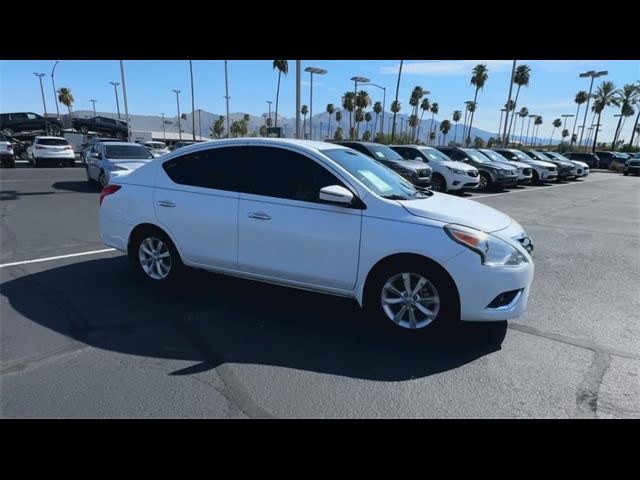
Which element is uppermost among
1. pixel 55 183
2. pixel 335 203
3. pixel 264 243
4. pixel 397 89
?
pixel 397 89

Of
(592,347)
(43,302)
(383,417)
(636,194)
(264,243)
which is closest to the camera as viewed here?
(383,417)

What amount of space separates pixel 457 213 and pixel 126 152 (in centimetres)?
1263

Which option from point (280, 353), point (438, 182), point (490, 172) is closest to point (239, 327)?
point (280, 353)

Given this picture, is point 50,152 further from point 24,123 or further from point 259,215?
point 259,215

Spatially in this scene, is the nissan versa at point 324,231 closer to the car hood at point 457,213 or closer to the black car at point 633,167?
the car hood at point 457,213

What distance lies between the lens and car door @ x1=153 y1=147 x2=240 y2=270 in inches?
170

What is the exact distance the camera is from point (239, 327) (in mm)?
3934

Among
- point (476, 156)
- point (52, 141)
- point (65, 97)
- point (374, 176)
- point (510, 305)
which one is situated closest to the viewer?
point (510, 305)

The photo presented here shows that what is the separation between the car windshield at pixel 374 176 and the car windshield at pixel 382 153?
9616mm

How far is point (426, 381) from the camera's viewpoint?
122 inches

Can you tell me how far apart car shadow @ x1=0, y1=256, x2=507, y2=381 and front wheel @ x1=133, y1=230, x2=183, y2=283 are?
0.14 meters
